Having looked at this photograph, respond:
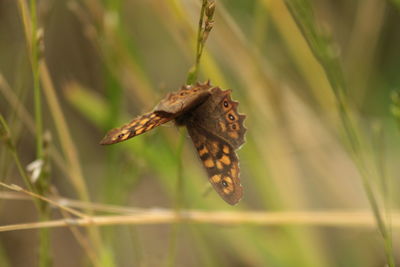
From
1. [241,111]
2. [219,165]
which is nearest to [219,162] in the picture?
[219,165]

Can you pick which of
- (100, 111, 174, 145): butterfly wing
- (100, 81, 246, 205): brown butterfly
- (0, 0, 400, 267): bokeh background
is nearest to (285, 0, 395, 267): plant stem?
(0, 0, 400, 267): bokeh background

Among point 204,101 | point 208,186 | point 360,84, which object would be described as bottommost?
point 360,84

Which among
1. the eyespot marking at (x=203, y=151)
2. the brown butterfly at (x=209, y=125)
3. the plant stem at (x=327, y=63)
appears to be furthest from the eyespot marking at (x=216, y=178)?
the plant stem at (x=327, y=63)

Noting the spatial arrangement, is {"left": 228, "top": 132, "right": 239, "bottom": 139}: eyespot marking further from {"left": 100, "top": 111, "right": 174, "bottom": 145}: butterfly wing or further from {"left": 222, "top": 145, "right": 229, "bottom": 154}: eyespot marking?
{"left": 100, "top": 111, "right": 174, "bottom": 145}: butterfly wing

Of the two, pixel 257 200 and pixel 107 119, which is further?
pixel 257 200

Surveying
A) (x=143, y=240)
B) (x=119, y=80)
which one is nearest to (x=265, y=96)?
(x=119, y=80)

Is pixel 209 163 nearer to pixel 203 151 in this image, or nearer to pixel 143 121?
pixel 203 151

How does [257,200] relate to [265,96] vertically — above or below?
below

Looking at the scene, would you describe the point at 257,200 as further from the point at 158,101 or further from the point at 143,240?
the point at 158,101
